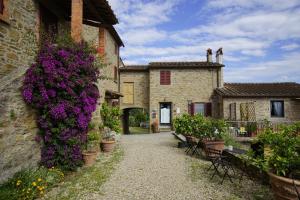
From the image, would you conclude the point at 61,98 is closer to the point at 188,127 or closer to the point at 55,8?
the point at 55,8

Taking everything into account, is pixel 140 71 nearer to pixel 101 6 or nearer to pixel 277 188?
pixel 101 6

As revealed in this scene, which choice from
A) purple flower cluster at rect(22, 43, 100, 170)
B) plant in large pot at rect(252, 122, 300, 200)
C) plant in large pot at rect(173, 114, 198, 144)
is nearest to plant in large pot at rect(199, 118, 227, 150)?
plant in large pot at rect(173, 114, 198, 144)

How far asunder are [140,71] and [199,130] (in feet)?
39.3

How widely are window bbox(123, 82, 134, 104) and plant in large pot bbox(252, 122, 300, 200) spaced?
16652mm

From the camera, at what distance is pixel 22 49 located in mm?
7539

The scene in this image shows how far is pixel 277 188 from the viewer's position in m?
3.87

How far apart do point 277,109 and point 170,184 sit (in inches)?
615

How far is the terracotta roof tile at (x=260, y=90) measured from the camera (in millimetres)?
18203

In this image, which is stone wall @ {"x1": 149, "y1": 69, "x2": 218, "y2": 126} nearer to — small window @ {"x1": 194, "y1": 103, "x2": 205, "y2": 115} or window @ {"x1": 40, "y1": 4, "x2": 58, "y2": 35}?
small window @ {"x1": 194, "y1": 103, "x2": 205, "y2": 115}

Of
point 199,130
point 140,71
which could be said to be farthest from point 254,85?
point 199,130

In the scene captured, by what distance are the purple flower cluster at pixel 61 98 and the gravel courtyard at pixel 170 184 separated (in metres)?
1.41

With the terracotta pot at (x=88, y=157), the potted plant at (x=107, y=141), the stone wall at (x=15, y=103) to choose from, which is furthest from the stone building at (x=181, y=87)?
the stone wall at (x=15, y=103)

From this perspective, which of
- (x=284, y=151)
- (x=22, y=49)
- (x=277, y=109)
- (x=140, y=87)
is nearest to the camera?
(x=284, y=151)

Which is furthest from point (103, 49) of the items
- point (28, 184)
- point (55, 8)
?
point (28, 184)
